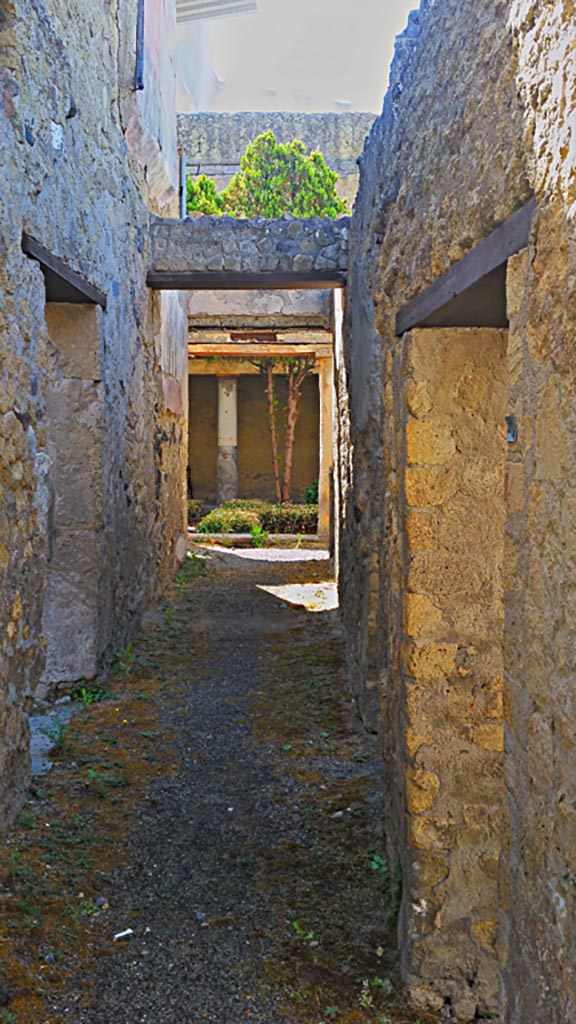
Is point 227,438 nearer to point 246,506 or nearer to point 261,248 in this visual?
point 246,506

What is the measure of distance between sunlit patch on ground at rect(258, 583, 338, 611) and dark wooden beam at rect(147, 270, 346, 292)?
9.94 ft

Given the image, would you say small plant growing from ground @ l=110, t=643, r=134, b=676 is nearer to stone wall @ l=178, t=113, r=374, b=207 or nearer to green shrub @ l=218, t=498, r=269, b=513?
green shrub @ l=218, t=498, r=269, b=513

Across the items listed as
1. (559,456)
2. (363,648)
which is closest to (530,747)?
(559,456)

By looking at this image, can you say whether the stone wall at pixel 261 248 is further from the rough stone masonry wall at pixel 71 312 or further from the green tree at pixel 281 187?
the green tree at pixel 281 187

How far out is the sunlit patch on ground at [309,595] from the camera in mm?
8750

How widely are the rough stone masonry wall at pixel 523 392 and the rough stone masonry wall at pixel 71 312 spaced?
5.32 feet

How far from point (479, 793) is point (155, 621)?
513cm

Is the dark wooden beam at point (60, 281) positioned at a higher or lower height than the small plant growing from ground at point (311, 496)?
higher

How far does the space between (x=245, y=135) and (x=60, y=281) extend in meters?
12.2

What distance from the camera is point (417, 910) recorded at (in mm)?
2625

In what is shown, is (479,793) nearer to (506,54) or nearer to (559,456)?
(559,456)

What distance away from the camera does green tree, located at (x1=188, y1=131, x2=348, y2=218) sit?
44.7 ft

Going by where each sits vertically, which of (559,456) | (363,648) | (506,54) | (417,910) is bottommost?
(417,910)

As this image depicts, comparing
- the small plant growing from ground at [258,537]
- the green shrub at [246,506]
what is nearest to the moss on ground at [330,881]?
the small plant growing from ground at [258,537]
